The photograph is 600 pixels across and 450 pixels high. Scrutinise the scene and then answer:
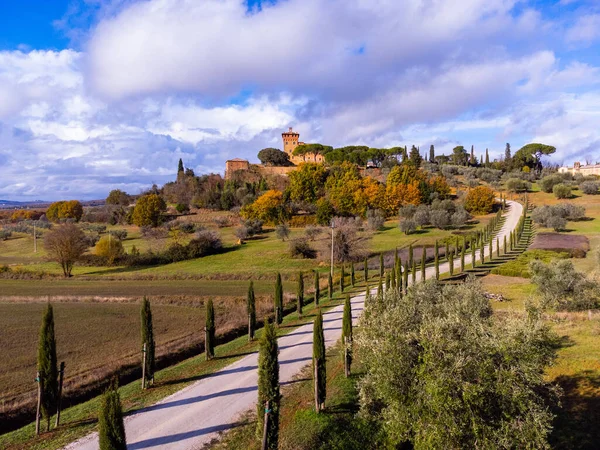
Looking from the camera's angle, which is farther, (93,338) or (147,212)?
(147,212)

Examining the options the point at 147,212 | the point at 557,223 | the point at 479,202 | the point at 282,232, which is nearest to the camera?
the point at 557,223

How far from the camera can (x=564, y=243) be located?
51.1m

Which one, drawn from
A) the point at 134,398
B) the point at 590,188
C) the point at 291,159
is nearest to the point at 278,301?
the point at 134,398

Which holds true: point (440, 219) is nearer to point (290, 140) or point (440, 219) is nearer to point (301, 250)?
point (301, 250)

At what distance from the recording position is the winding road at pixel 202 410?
482 inches

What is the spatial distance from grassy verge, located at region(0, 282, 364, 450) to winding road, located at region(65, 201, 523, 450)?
513 millimetres

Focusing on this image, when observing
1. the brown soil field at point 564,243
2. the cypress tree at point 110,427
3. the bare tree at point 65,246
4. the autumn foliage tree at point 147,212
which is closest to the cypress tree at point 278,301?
the cypress tree at point 110,427

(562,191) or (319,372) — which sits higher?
(562,191)

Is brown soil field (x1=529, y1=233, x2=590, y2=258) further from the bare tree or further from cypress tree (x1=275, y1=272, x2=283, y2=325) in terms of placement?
the bare tree

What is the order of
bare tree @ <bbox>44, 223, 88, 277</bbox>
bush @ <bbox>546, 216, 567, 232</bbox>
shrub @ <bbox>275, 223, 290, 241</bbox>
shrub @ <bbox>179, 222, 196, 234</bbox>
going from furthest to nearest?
shrub @ <bbox>179, 222, 196, 234</bbox>, shrub @ <bbox>275, 223, 290, 241</bbox>, bush @ <bbox>546, 216, 567, 232</bbox>, bare tree @ <bbox>44, 223, 88, 277</bbox>

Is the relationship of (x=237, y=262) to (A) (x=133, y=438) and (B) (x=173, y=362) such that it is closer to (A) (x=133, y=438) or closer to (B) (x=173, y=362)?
(B) (x=173, y=362)

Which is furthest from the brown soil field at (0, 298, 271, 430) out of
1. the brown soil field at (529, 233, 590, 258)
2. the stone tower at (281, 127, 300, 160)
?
the stone tower at (281, 127, 300, 160)

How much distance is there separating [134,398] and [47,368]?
324cm

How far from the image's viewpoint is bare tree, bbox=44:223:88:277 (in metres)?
57.3
